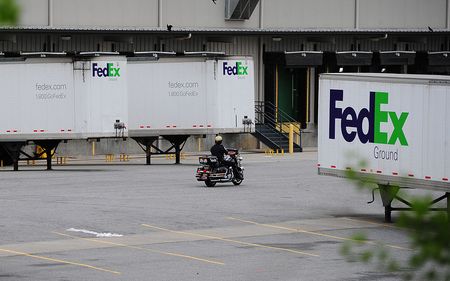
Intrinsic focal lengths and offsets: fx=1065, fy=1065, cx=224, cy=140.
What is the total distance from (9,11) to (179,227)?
2232 centimetres

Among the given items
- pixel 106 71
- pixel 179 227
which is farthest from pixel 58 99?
pixel 179 227

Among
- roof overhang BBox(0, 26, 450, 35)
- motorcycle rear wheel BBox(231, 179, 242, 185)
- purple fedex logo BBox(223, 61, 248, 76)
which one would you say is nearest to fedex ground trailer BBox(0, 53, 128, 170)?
roof overhang BBox(0, 26, 450, 35)

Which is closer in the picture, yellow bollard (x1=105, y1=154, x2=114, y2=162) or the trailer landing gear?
the trailer landing gear

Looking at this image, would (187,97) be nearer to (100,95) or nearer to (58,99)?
(100,95)

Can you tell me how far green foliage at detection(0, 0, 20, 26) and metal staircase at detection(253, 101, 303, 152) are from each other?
155 feet

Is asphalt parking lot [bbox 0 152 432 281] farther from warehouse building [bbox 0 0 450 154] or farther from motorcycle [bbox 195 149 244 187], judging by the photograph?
warehouse building [bbox 0 0 450 154]

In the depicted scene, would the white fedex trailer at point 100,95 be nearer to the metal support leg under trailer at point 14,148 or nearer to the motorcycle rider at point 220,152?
the metal support leg under trailer at point 14,148

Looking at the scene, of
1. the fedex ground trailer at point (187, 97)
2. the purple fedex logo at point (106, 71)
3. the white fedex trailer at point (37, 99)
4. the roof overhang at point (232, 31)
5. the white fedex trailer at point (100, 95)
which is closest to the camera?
the white fedex trailer at point (37, 99)

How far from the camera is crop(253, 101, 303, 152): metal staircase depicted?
51.4 metres

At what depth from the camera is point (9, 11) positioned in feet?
10.3

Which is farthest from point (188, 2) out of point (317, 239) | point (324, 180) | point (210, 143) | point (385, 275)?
point (385, 275)

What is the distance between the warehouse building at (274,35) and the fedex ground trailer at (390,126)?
2180 centimetres

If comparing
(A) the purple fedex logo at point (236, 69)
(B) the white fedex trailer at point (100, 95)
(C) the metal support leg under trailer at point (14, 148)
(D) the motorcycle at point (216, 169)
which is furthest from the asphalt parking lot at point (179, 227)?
(A) the purple fedex logo at point (236, 69)

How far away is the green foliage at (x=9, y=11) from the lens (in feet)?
10.1
